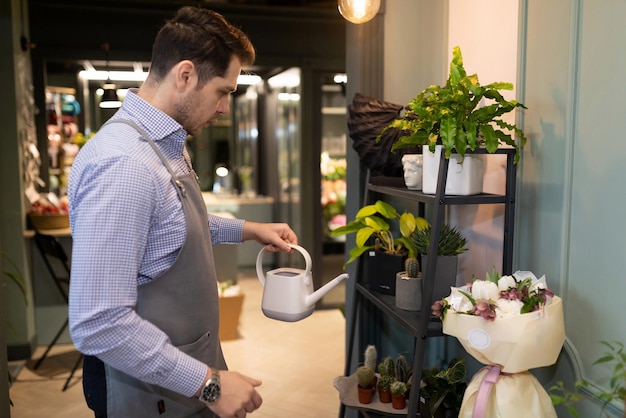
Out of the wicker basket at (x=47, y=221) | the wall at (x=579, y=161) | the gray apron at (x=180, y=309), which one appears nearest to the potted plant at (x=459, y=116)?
the wall at (x=579, y=161)

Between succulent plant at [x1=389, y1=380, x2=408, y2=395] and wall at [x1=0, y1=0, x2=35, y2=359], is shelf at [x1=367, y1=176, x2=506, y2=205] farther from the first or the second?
wall at [x1=0, y1=0, x2=35, y2=359]

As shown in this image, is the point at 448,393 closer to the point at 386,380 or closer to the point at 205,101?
the point at 386,380

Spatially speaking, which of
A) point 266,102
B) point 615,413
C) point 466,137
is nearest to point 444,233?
point 466,137

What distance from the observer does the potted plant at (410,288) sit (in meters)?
2.01

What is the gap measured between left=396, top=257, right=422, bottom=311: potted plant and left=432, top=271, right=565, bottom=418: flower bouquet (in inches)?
18.1

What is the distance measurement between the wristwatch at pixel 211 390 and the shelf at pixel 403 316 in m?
0.75

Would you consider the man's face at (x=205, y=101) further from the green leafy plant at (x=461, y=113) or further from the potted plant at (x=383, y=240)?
the potted plant at (x=383, y=240)

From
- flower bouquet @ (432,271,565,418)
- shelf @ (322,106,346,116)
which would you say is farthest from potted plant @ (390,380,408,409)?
shelf @ (322,106,346,116)

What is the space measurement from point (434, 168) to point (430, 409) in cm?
81

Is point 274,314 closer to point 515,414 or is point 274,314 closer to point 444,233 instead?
point 444,233

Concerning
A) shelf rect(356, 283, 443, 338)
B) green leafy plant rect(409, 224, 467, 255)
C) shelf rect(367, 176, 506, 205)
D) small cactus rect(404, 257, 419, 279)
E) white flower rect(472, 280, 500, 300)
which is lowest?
shelf rect(356, 283, 443, 338)

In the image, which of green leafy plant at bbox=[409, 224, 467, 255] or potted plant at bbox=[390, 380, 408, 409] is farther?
potted plant at bbox=[390, 380, 408, 409]

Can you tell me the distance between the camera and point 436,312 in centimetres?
159

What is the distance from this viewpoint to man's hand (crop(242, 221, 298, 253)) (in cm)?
190
